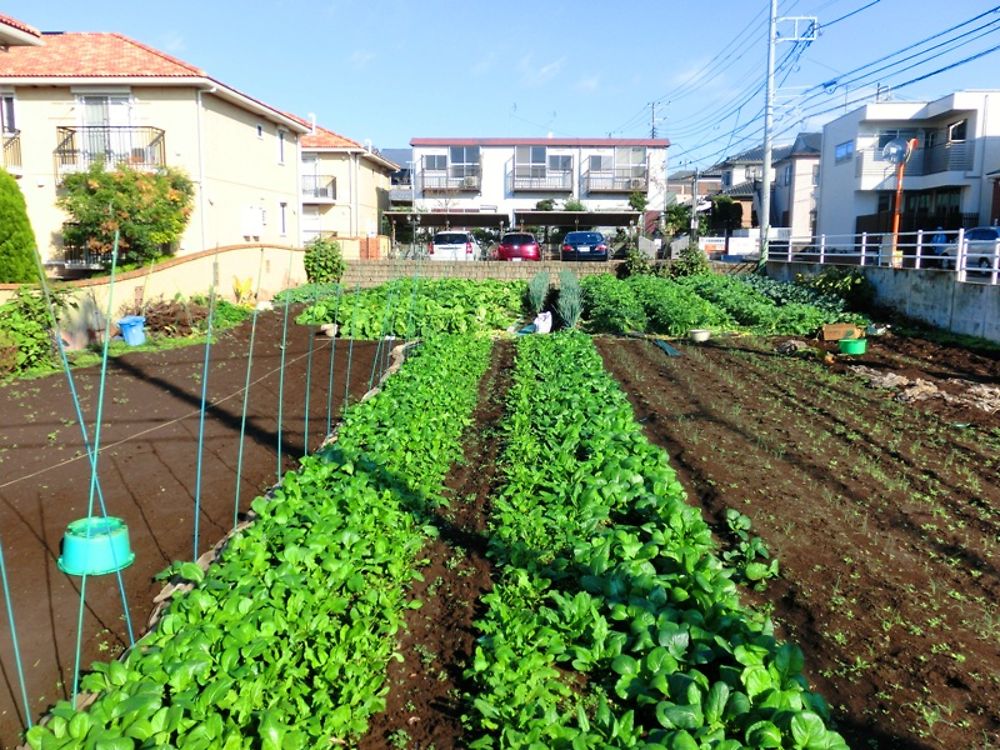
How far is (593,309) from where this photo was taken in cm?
1758

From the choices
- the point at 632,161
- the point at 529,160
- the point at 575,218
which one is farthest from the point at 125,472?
the point at 632,161

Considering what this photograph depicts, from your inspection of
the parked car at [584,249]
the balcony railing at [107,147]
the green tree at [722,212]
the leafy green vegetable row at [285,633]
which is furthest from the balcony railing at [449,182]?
the leafy green vegetable row at [285,633]

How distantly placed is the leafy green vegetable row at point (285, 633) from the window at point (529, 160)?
117 ft

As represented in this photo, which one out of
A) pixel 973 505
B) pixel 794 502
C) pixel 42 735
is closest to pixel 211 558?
pixel 42 735

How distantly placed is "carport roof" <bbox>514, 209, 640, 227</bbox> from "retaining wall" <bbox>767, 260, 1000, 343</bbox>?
18.3 m

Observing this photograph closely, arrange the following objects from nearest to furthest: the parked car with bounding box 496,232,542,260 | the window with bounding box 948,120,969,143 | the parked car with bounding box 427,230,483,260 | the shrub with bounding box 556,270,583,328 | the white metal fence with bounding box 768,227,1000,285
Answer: the white metal fence with bounding box 768,227,1000,285 < the shrub with bounding box 556,270,583,328 < the parked car with bounding box 496,232,542,260 < the window with bounding box 948,120,969,143 < the parked car with bounding box 427,230,483,260

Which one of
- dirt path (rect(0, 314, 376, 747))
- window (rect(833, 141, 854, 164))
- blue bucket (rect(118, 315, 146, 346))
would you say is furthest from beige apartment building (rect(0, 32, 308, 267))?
window (rect(833, 141, 854, 164))

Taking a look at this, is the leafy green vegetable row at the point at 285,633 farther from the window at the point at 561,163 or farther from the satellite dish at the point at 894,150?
the window at the point at 561,163

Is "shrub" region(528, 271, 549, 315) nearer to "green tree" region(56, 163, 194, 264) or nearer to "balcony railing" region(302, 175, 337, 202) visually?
"green tree" region(56, 163, 194, 264)

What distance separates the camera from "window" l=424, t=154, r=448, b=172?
4028 cm

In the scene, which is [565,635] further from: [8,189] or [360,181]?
[360,181]

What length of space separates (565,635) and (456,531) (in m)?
1.73

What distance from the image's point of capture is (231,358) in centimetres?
1266

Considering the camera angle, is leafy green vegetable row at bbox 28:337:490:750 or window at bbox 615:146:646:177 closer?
leafy green vegetable row at bbox 28:337:490:750
